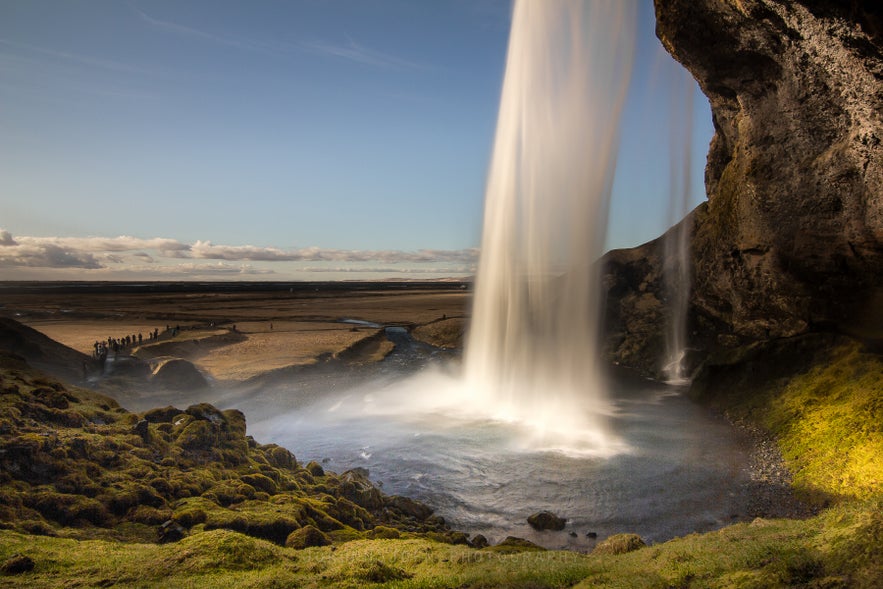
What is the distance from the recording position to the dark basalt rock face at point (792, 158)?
50.3ft

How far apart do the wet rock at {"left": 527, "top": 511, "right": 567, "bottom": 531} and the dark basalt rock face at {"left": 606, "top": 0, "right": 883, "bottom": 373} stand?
48.2 ft

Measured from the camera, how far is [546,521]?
1520 cm

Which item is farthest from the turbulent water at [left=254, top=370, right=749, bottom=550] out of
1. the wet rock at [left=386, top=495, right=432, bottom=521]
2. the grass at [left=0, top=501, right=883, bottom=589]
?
the grass at [left=0, top=501, right=883, bottom=589]

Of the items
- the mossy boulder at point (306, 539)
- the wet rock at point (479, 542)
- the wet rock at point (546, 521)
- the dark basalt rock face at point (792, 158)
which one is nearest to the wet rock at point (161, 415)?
the mossy boulder at point (306, 539)

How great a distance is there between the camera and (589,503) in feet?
54.0

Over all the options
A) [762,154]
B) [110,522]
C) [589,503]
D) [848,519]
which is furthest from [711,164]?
[110,522]

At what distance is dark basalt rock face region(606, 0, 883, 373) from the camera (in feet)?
50.3

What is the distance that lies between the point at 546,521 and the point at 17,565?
12.7 meters

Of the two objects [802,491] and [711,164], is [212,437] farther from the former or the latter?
[711,164]

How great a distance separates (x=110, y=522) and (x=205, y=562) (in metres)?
4.78

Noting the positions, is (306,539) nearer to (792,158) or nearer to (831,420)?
(831,420)

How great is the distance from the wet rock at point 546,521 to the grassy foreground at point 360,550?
8.32 ft

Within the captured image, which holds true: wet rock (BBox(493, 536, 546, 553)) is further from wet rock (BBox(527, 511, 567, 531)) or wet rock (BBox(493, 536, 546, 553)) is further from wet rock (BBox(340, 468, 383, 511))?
wet rock (BBox(340, 468, 383, 511))

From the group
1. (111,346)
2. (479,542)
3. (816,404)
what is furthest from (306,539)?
(111,346)
